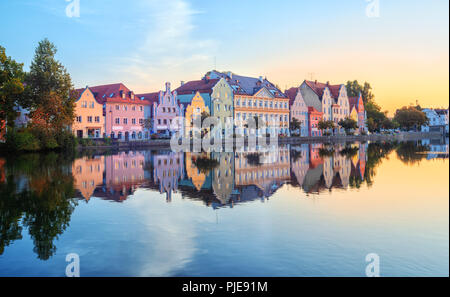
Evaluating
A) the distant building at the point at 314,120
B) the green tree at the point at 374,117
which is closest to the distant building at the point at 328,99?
the distant building at the point at 314,120

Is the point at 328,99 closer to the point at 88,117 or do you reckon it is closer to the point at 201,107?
the point at 201,107

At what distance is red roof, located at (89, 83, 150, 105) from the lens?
270 ft

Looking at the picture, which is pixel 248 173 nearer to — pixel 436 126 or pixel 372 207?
pixel 372 207

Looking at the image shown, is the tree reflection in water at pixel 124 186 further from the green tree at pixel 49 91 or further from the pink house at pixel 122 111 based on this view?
the pink house at pixel 122 111

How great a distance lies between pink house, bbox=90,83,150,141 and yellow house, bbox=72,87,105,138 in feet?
4.63

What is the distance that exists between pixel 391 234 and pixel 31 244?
32.3 ft

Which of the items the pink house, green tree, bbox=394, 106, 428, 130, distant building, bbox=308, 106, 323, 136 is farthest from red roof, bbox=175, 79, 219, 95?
green tree, bbox=394, 106, 428, 130

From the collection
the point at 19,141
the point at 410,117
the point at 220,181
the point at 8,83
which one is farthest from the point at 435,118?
the point at 220,181

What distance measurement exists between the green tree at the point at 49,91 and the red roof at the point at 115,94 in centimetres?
1425

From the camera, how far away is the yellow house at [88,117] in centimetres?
7688

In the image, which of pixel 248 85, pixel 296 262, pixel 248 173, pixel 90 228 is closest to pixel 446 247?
pixel 296 262

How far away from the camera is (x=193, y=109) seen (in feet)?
300

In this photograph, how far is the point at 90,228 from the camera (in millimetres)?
13109

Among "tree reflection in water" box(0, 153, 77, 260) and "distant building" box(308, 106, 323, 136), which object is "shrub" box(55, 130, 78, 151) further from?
"distant building" box(308, 106, 323, 136)
